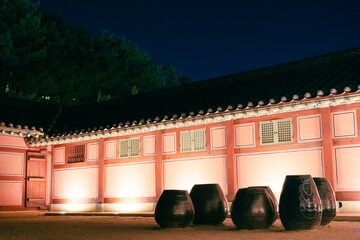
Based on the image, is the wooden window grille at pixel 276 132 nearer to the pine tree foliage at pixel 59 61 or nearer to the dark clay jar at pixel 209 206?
the dark clay jar at pixel 209 206

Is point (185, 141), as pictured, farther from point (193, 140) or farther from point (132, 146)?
point (132, 146)

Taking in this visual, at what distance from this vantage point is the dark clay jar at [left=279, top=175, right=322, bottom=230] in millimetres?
7203

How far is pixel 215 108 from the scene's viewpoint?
12.3 meters

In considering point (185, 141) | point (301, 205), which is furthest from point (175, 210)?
point (185, 141)

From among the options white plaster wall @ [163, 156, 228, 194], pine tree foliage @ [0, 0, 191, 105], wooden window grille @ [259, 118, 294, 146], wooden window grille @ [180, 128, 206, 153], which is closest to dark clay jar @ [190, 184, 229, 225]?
wooden window grille @ [259, 118, 294, 146]

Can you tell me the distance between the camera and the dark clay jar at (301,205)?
720 centimetres

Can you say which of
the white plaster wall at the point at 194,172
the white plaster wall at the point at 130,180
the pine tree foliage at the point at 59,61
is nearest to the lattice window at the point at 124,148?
the white plaster wall at the point at 130,180

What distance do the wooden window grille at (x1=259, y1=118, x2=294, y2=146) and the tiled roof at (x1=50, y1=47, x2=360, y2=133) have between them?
86 cm

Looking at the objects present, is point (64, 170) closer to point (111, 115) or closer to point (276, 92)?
point (111, 115)

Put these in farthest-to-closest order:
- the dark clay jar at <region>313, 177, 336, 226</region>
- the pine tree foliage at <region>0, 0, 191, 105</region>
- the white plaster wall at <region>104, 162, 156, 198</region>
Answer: the pine tree foliage at <region>0, 0, 191, 105</region>, the white plaster wall at <region>104, 162, 156, 198</region>, the dark clay jar at <region>313, 177, 336, 226</region>

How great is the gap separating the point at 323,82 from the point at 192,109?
3.98m

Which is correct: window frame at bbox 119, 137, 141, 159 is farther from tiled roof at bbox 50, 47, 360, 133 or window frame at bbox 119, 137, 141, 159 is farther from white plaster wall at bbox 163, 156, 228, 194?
white plaster wall at bbox 163, 156, 228, 194

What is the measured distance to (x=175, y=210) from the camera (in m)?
8.12

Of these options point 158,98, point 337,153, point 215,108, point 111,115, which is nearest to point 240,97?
point 215,108
